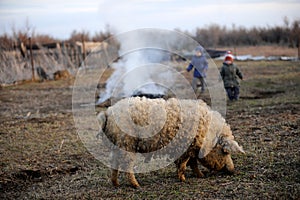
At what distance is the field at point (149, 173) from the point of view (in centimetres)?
569

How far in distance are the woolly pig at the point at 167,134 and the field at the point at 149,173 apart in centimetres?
32

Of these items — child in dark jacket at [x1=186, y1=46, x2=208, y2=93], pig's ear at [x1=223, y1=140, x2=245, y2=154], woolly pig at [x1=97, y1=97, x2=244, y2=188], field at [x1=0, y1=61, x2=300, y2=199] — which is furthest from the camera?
child in dark jacket at [x1=186, y1=46, x2=208, y2=93]

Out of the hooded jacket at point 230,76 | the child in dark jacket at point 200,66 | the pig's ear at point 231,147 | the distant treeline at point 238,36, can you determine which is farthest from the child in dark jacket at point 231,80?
the distant treeline at point 238,36

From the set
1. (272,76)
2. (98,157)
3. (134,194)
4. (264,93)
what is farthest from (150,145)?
(272,76)

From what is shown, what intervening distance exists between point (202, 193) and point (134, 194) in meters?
1.00

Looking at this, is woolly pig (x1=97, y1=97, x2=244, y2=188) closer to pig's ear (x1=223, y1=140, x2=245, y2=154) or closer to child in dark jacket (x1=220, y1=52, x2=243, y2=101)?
pig's ear (x1=223, y1=140, x2=245, y2=154)

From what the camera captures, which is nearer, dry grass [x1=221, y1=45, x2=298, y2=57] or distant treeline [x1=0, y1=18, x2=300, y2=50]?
dry grass [x1=221, y1=45, x2=298, y2=57]

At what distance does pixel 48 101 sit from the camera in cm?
1605

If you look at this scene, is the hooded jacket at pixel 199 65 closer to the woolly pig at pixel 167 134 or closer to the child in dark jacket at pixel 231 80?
the child in dark jacket at pixel 231 80

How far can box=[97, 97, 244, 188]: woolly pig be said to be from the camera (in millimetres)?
5965

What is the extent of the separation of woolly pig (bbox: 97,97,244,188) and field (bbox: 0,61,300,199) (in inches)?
12.7

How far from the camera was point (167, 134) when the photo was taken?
20.0 ft

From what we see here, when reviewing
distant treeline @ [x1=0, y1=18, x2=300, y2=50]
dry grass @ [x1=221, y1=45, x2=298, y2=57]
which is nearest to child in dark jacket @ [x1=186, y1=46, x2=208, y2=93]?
dry grass @ [x1=221, y1=45, x2=298, y2=57]

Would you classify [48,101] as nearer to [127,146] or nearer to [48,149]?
[48,149]
